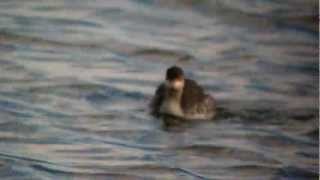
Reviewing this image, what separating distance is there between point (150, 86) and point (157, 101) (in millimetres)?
1288

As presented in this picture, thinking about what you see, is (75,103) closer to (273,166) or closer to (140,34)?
(273,166)

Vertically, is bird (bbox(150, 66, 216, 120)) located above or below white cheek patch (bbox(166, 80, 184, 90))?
below

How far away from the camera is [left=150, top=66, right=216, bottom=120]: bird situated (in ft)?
47.0

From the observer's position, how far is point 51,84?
50.0 ft

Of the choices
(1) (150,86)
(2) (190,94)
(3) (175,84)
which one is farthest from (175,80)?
(1) (150,86)

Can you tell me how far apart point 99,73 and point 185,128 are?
249 centimetres

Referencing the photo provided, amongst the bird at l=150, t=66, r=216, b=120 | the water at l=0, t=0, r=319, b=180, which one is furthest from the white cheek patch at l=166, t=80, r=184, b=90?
the water at l=0, t=0, r=319, b=180

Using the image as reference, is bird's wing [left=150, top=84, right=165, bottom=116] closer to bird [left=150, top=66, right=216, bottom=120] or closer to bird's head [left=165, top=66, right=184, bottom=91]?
bird [left=150, top=66, right=216, bottom=120]

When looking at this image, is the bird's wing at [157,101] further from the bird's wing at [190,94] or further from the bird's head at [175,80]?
the bird's wing at [190,94]

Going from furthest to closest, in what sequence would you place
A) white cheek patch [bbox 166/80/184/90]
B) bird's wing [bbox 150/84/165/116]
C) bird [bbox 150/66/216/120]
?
white cheek patch [bbox 166/80/184/90] < bird's wing [bbox 150/84/165/116] < bird [bbox 150/66/216/120]

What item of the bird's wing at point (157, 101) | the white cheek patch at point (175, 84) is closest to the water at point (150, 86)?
the bird's wing at point (157, 101)

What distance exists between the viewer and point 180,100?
1491 cm

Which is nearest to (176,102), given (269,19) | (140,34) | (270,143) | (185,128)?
(185,128)

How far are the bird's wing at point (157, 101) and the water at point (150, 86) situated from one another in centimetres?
17
